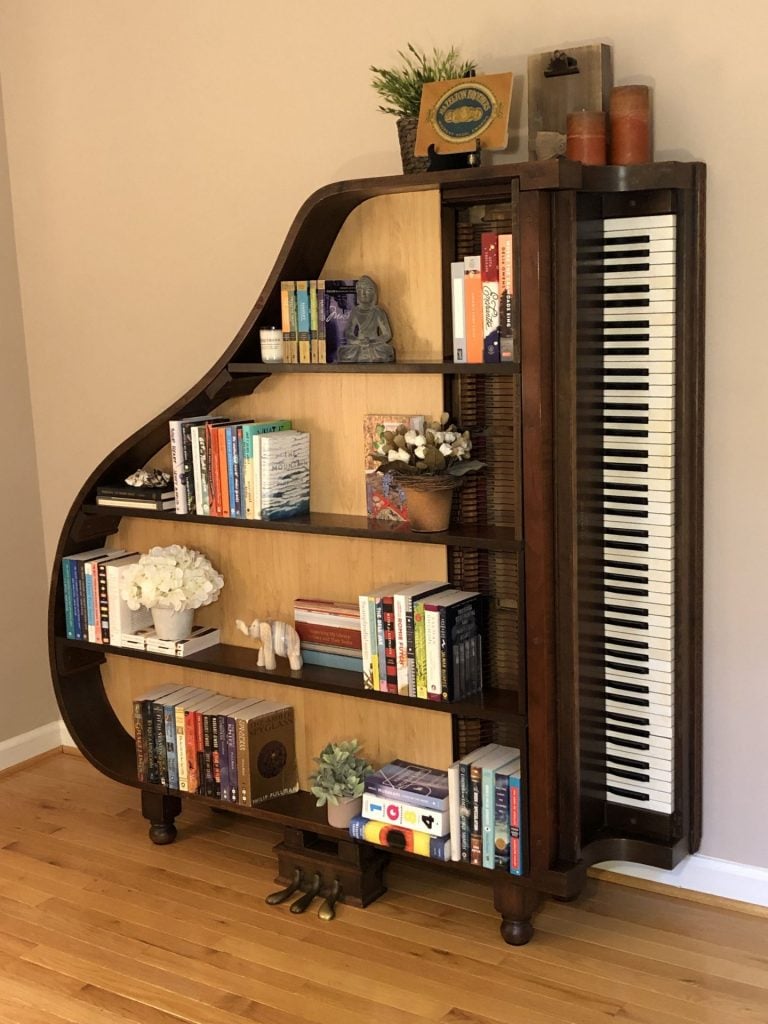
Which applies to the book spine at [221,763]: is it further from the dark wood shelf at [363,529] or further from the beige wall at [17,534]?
the beige wall at [17,534]

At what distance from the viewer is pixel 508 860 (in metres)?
2.63

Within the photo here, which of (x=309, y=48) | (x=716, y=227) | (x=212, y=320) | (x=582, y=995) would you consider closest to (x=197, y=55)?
(x=309, y=48)

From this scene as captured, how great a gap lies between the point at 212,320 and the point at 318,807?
1409 millimetres

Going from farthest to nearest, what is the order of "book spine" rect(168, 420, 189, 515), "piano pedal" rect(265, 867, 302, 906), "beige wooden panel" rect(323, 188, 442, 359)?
"book spine" rect(168, 420, 189, 515)
"piano pedal" rect(265, 867, 302, 906)
"beige wooden panel" rect(323, 188, 442, 359)

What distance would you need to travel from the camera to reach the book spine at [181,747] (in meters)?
3.13

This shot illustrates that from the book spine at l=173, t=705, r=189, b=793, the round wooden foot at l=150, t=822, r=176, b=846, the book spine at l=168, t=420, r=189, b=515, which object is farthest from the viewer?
the round wooden foot at l=150, t=822, r=176, b=846

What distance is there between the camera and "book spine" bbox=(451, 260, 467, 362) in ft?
8.52

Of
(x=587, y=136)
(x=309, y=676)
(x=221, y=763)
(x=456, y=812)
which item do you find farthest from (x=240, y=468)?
(x=587, y=136)

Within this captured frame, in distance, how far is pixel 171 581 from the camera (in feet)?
10.1

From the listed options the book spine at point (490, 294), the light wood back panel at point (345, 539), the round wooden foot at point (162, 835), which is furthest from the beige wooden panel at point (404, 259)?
the round wooden foot at point (162, 835)

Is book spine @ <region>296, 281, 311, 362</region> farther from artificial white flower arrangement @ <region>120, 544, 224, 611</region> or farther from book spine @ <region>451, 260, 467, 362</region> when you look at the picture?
artificial white flower arrangement @ <region>120, 544, 224, 611</region>

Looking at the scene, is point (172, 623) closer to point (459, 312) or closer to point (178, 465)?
point (178, 465)

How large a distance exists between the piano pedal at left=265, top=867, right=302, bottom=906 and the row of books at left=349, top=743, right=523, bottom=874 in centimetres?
22

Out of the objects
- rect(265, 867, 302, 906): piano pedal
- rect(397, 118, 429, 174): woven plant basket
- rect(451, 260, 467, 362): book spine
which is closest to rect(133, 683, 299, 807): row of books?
rect(265, 867, 302, 906): piano pedal
